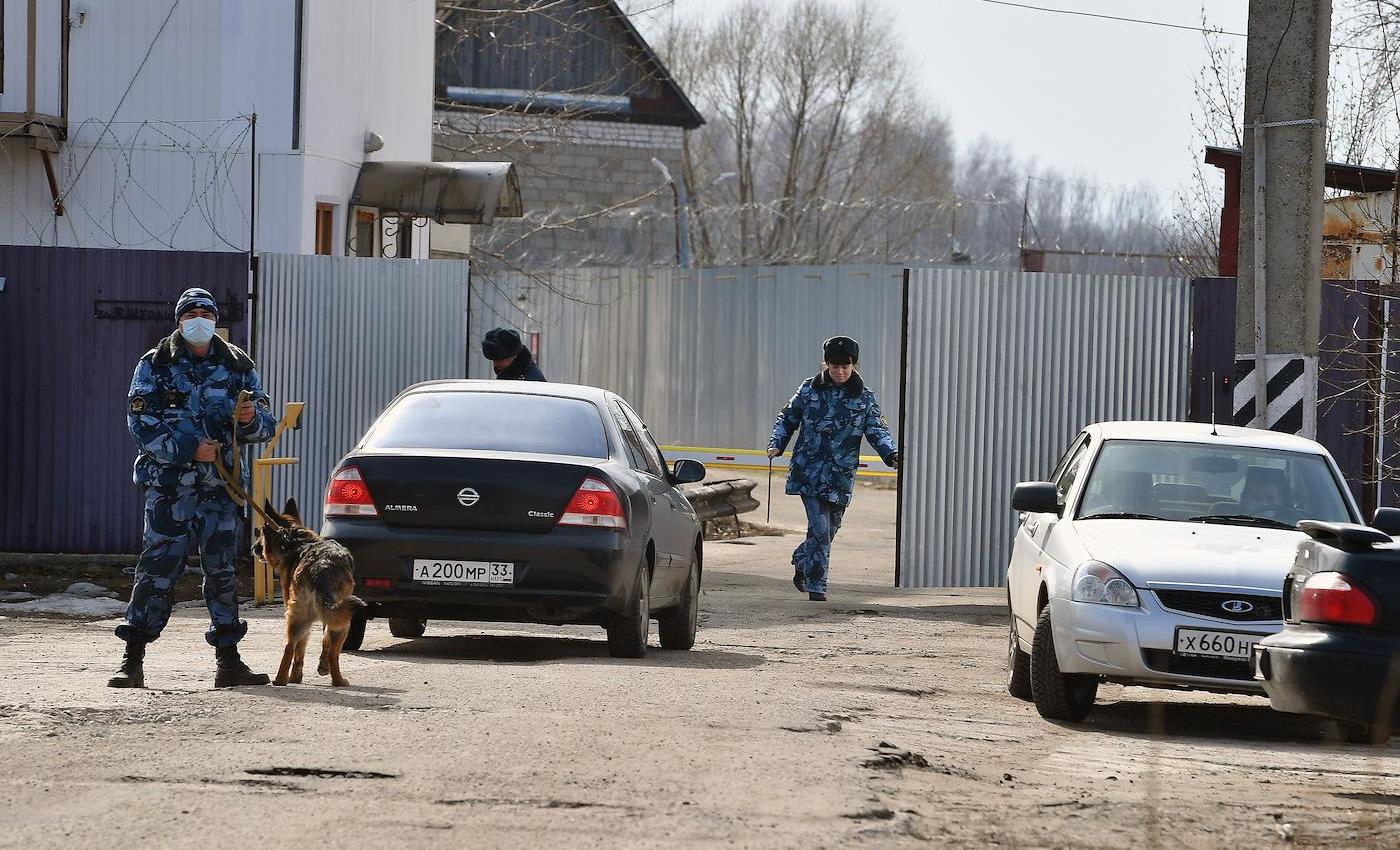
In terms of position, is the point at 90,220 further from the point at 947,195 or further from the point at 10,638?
the point at 947,195

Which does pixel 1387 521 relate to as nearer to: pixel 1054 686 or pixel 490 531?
pixel 1054 686

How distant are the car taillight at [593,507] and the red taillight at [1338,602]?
3.93 metres

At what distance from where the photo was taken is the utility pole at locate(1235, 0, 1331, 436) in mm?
12914

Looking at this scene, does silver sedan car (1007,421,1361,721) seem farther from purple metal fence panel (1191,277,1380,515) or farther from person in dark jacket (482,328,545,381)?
purple metal fence panel (1191,277,1380,515)

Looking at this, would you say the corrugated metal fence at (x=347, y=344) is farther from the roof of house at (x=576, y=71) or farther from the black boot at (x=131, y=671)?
the roof of house at (x=576, y=71)

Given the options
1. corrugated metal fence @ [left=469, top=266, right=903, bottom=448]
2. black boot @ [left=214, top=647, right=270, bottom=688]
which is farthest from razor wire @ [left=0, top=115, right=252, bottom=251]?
corrugated metal fence @ [left=469, top=266, right=903, bottom=448]

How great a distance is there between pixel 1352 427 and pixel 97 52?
448 inches

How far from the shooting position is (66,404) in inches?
601

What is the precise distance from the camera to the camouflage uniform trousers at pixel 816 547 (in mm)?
15234

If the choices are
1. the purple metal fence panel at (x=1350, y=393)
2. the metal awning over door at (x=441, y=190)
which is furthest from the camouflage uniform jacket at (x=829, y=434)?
the metal awning over door at (x=441, y=190)

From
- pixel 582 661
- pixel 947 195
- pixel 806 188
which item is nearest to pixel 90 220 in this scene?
pixel 582 661

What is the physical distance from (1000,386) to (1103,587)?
20.9ft

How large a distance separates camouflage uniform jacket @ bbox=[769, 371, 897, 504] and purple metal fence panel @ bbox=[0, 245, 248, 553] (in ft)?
15.7

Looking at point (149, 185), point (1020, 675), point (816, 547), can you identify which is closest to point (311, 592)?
point (1020, 675)
